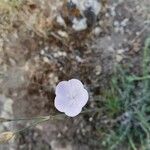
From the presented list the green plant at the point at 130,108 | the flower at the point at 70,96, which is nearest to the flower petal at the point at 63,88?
the flower at the point at 70,96

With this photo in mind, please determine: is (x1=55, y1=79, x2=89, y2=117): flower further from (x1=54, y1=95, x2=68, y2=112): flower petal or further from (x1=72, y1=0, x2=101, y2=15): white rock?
(x1=72, y1=0, x2=101, y2=15): white rock

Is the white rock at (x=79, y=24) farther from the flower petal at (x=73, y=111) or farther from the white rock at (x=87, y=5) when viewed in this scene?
the flower petal at (x=73, y=111)

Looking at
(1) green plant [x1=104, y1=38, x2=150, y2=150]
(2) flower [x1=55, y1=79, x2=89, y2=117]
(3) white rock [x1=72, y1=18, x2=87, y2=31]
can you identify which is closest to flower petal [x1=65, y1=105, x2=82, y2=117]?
(2) flower [x1=55, y1=79, x2=89, y2=117]

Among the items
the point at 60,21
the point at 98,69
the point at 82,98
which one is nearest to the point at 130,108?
the point at 98,69

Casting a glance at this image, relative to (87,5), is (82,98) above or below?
below

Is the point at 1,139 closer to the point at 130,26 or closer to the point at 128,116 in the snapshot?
the point at 128,116

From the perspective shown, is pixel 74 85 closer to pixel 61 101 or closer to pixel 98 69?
pixel 61 101

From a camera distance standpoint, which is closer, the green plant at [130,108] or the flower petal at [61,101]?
the flower petal at [61,101]
